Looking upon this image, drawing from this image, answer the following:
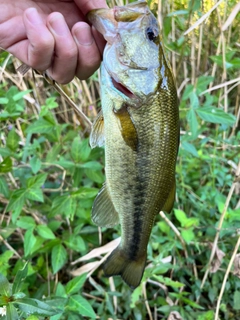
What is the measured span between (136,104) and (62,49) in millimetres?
259

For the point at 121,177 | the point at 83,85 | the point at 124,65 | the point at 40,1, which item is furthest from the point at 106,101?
the point at 83,85

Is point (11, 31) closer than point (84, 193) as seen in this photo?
Yes

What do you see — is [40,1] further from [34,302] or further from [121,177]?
[34,302]

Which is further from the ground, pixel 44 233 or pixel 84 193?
pixel 84 193

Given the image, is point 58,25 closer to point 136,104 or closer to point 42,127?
point 136,104

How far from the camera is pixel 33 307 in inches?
34.8

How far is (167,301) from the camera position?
1.63 meters

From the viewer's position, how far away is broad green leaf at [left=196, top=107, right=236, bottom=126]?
4.79 ft

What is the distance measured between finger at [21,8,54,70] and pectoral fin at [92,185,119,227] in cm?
45

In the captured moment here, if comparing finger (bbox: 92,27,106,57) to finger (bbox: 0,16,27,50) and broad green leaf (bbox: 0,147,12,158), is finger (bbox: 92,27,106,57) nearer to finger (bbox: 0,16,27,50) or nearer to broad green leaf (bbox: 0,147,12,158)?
finger (bbox: 0,16,27,50)

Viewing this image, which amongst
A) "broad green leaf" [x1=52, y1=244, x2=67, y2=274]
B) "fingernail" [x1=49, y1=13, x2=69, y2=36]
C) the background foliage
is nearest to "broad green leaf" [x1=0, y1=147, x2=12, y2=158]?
the background foliage

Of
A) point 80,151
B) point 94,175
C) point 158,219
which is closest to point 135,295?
point 158,219

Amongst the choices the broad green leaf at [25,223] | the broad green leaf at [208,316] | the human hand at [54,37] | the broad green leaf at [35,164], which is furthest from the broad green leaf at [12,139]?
the broad green leaf at [208,316]

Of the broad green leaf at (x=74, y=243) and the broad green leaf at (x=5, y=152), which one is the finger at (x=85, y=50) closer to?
the broad green leaf at (x=5, y=152)
